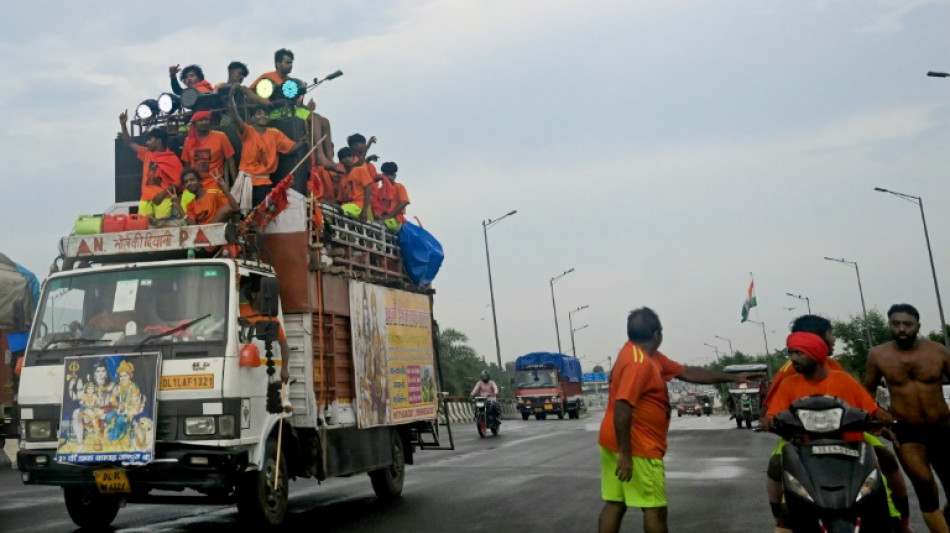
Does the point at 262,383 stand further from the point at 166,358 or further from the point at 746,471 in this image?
the point at 746,471

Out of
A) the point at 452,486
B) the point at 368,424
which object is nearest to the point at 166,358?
the point at 368,424

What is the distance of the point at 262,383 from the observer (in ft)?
29.4

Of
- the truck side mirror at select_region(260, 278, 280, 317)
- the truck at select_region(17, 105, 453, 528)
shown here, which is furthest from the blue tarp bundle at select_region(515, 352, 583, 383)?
the truck side mirror at select_region(260, 278, 280, 317)

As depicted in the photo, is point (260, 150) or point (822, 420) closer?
point (822, 420)

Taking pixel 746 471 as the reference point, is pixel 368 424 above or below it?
above

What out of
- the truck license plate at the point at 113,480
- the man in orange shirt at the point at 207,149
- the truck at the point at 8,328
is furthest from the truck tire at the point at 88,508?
the truck at the point at 8,328

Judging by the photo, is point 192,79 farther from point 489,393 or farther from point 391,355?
point 489,393

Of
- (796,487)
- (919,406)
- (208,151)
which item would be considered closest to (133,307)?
(208,151)

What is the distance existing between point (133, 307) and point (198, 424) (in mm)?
1261

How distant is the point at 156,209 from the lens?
1038 centimetres

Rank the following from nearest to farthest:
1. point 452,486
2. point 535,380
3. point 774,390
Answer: point 774,390, point 452,486, point 535,380

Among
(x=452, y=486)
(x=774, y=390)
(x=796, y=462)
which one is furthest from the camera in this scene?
(x=452, y=486)

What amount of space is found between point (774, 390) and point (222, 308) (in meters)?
4.48

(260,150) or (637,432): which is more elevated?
(260,150)
